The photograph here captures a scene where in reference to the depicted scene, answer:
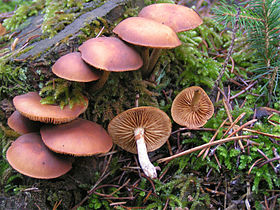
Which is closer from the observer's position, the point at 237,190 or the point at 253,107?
the point at 237,190

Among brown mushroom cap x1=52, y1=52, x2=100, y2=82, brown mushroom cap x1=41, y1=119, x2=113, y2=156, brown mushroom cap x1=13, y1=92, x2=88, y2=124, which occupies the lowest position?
brown mushroom cap x1=41, y1=119, x2=113, y2=156

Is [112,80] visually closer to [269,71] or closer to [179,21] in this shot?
[179,21]

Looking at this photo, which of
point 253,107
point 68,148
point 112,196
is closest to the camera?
point 68,148

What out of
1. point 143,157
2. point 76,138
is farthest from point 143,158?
point 76,138

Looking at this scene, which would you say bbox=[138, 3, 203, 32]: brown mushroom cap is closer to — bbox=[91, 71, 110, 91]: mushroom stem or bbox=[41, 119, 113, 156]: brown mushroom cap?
bbox=[91, 71, 110, 91]: mushroom stem

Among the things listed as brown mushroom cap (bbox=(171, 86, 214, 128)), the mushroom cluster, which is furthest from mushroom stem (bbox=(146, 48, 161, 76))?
the mushroom cluster

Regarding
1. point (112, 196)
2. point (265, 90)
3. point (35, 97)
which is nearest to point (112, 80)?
point (35, 97)

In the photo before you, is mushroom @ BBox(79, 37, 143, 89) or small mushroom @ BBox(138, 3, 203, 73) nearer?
mushroom @ BBox(79, 37, 143, 89)

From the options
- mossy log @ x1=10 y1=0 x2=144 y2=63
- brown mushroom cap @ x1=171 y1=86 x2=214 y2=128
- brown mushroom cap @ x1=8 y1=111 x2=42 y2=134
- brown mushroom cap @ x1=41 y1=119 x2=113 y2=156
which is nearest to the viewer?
brown mushroom cap @ x1=41 y1=119 x2=113 y2=156
